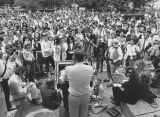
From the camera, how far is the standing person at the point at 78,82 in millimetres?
3016

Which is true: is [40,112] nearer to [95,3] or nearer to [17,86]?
[17,86]

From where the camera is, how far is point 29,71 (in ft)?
23.0

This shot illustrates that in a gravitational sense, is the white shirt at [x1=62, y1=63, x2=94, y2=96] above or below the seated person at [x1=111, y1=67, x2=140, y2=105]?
above

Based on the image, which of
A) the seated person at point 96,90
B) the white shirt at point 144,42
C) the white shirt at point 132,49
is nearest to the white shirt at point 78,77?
the seated person at point 96,90

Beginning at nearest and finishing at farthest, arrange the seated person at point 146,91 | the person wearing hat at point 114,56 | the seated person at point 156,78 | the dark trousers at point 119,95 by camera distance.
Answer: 1. the seated person at point 146,91
2. the dark trousers at point 119,95
3. the seated person at point 156,78
4. the person wearing hat at point 114,56

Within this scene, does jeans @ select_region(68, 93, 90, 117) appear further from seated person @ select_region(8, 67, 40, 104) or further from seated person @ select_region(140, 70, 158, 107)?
seated person @ select_region(140, 70, 158, 107)

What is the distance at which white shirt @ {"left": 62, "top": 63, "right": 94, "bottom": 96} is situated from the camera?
301cm

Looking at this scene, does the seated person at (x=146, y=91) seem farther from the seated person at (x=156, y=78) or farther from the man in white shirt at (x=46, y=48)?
the man in white shirt at (x=46, y=48)

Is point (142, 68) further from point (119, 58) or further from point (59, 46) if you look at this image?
point (59, 46)

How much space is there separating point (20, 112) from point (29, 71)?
2.30 meters

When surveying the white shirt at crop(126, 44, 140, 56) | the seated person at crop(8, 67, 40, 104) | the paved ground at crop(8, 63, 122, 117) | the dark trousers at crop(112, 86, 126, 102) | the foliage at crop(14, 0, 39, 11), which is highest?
the foliage at crop(14, 0, 39, 11)

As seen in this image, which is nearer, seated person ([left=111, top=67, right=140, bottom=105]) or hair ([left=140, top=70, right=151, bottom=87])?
seated person ([left=111, top=67, right=140, bottom=105])

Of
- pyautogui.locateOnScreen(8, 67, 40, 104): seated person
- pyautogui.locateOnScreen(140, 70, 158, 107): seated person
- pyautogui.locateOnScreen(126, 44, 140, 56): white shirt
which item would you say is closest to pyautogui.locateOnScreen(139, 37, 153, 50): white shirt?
pyautogui.locateOnScreen(126, 44, 140, 56): white shirt

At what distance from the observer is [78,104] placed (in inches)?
128
